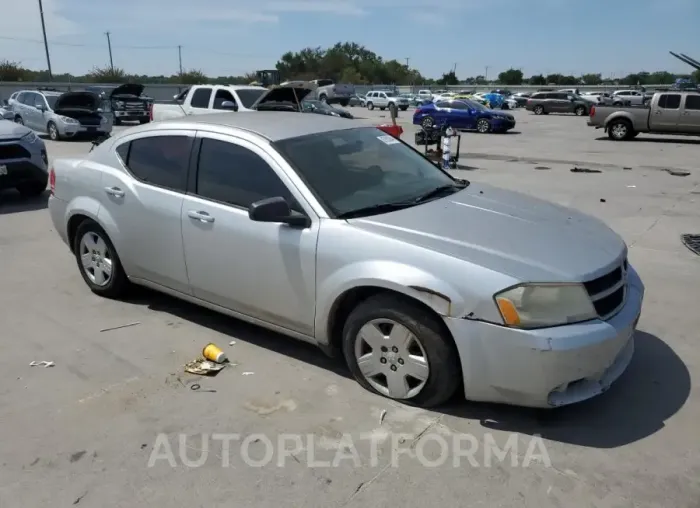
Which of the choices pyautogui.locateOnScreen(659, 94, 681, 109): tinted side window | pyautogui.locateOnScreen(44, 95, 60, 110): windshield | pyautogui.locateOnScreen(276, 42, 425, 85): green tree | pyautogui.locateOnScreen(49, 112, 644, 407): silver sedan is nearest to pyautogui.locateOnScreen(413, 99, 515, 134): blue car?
pyautogui.locateOnScreen(659, 94, 681, 109): tinted side window

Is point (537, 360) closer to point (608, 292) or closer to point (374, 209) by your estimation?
point (608, 292)

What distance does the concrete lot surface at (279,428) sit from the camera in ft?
9.39

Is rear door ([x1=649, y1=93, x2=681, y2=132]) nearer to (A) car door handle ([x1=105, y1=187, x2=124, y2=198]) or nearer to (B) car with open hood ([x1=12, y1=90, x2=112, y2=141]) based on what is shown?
(B) car with open hood ([x1=12, y1=90, x2=112, y2=141])

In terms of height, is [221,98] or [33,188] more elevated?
[221,98]

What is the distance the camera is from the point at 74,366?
412cm

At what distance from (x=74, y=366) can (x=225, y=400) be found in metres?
1.22

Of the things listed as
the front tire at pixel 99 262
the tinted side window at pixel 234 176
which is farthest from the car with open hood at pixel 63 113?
the tinted side window at pixel 234 176

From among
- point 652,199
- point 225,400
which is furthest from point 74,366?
point 652,199

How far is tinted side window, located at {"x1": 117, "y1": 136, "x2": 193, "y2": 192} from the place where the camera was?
14.7 feet

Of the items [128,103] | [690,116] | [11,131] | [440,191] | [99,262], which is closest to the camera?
[440,191]

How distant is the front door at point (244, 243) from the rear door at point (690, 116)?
69.5ft

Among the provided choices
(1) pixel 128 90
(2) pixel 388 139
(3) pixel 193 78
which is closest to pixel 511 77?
(3) pixel 193 78

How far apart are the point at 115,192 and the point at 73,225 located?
0.82 metres

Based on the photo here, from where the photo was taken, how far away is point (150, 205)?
179 inches
